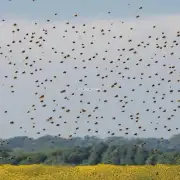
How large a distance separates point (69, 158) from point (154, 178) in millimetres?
73150

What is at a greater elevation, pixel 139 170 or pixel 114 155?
pixel 114 155

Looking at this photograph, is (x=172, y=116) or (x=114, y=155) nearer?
(x=172, y=116)

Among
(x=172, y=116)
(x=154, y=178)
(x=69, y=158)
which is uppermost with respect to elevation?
(x=69, y=158)

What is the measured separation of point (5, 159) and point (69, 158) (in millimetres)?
18384

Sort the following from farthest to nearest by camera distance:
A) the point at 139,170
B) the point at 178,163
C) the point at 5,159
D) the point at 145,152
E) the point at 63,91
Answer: the point at 145,152, the point at 5,159, the point at 178,163, the point at 139,170, the point at 63,91

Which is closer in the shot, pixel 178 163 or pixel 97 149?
pixel 178 163

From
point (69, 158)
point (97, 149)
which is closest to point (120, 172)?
point (69, 158)

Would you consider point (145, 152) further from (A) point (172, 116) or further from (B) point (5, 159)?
(A) point (172, 116)

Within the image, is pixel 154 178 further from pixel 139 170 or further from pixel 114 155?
pixel 114 155

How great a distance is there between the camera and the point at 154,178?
3016 cm

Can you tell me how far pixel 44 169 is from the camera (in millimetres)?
36281

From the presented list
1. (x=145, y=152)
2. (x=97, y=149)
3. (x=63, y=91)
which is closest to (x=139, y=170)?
(x=63, y=91)

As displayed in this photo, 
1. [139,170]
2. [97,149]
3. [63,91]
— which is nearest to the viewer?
[63,91]

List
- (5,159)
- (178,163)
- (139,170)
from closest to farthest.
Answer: (139,170) → (178,163) → (5,159)
